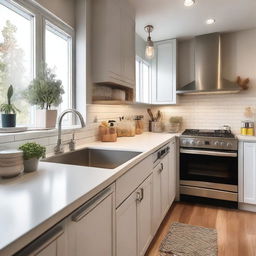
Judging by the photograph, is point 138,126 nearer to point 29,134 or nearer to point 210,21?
point 210,21

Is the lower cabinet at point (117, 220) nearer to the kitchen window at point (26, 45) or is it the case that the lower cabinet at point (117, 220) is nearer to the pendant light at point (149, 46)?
the kitchen window at point (26, 45)

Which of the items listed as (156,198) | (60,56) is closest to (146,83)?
(60,56)

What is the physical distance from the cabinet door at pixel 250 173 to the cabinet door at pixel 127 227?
6.00 ft

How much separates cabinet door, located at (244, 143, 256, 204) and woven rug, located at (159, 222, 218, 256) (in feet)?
2.56

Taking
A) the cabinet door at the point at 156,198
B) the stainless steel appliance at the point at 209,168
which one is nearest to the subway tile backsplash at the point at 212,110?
the stainless steel appliance at the point at 209,168

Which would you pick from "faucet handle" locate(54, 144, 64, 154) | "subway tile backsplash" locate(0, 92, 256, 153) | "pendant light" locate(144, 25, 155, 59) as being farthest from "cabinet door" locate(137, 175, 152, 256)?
"pendant light" locate(144, 25, 155, 59)

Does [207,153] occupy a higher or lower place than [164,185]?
higher

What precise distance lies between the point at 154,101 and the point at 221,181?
1544 millimetres

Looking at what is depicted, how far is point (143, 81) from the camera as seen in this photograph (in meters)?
3.44

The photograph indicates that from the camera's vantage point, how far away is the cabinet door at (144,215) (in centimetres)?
152

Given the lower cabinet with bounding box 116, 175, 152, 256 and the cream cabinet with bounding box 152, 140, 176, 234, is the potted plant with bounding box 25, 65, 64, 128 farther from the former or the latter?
the cream cabinet with bounding box 152, 140, 176, 234

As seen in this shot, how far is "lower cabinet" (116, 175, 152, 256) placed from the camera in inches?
47.9

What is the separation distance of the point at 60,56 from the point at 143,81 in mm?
1753

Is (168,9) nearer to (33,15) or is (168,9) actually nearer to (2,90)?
(33,15)
